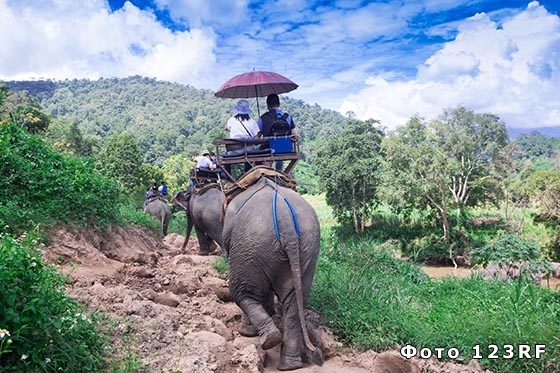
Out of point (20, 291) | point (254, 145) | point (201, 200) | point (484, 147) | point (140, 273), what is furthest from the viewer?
point (484, 147)

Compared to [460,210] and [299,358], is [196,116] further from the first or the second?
[299,358]

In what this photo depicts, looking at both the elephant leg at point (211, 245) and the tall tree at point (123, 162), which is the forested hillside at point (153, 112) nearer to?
the tall tree at point (123, 162)

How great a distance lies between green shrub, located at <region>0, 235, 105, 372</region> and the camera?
268 centimetres

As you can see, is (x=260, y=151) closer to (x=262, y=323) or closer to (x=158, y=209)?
(x=262, y=323)

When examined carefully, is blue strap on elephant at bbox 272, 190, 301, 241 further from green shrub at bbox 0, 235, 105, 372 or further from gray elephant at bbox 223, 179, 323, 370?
green shrub at bbox 0, 235, 105, 372

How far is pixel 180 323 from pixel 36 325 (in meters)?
1.56

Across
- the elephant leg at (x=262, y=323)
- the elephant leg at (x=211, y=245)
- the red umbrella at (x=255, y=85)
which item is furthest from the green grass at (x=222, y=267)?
the elephant leg at (x=211, y=245)

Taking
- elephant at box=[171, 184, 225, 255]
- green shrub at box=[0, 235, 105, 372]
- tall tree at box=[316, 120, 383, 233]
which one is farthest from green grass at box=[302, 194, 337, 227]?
green shrub at box=[0, 235, 105, 372]

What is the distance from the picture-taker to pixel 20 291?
280 cm

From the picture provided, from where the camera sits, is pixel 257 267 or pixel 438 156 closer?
pixel 257 267

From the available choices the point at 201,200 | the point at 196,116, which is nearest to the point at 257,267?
the point at 201,200

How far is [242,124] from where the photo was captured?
18.6 ft

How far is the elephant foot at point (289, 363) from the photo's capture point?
155 inches

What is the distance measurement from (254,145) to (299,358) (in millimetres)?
2339
